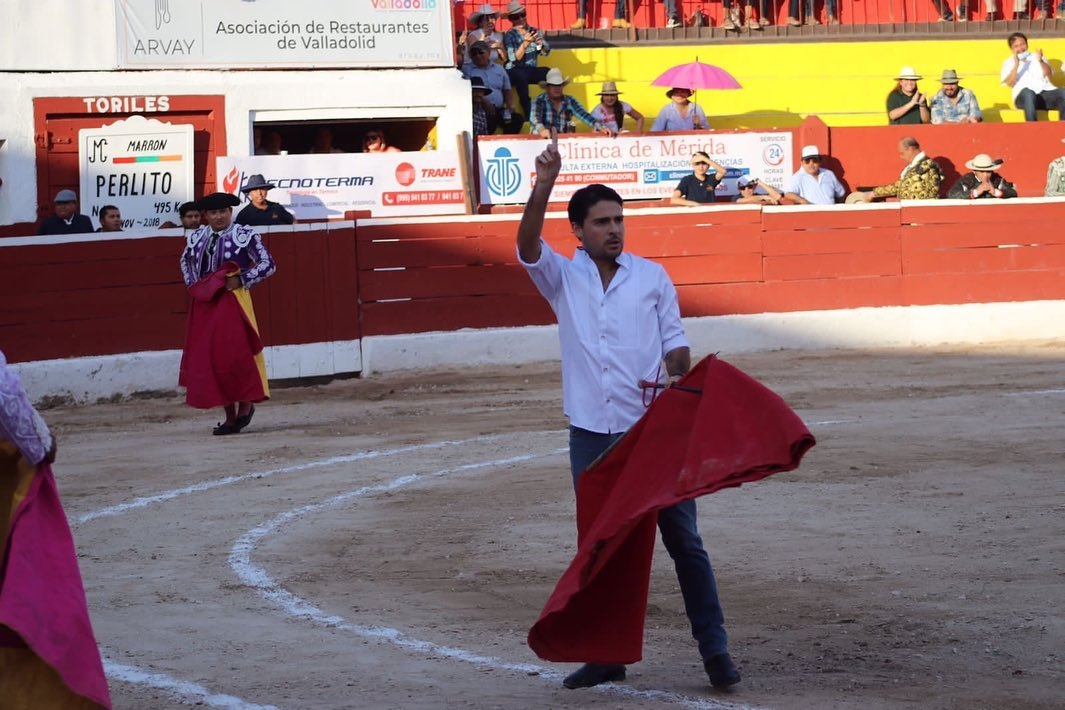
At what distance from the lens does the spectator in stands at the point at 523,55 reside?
17188 mm

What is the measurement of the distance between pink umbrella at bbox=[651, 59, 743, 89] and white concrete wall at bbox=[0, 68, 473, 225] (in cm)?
196

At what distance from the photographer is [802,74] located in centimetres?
1900

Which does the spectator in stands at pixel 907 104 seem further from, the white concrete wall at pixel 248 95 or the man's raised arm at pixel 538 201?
the man's raised arm at pixel 538 201

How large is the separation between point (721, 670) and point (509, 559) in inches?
86.0

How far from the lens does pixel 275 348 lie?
13680 millimetres

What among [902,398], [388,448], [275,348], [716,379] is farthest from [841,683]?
[275,348]

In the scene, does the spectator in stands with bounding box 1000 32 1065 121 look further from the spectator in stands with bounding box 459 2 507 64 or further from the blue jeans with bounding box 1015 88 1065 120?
the spectator in stands with bounding box 459 2 507 64

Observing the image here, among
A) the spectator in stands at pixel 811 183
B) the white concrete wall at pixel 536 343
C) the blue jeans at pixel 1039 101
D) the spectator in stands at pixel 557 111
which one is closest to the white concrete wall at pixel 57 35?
the white concrete wall at pixel 536 343

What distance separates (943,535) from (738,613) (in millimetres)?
1551

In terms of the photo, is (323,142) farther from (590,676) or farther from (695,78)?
(590,676)

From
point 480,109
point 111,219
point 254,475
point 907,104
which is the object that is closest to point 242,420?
point 254,475

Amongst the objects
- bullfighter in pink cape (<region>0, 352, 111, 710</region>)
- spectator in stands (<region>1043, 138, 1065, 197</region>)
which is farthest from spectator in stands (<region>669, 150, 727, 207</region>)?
bullfighter in pink cape (<region>0, 352, 111, 710</region>)

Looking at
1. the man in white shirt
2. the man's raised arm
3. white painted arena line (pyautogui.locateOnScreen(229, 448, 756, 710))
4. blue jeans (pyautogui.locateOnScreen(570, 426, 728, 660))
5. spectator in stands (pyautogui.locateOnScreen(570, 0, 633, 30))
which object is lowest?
white painted arena line (pyautogui.locateOnScreen(229, 448, 756, 710))

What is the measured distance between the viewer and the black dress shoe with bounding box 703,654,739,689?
183 inches
